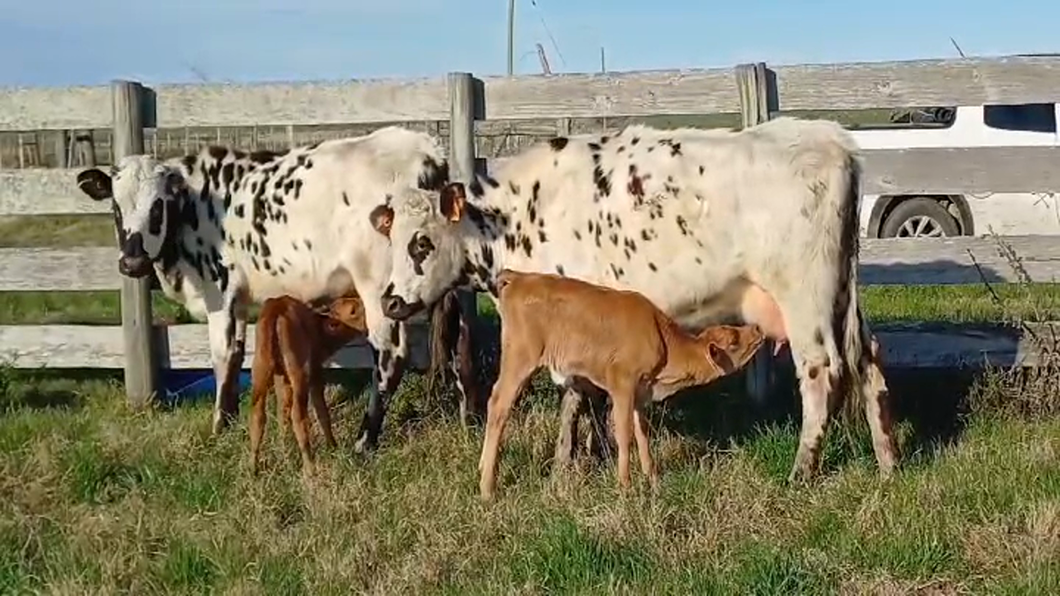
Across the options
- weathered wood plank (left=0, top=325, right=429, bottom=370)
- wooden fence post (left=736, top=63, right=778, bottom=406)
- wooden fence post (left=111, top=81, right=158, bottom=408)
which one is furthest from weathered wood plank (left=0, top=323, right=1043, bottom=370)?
wooden fence post (left=736, top=63, right=778, bottom=406)

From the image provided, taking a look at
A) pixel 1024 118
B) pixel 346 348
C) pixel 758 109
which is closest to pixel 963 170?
pixel 758 109

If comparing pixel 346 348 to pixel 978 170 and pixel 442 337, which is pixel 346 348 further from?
pixel 978 170

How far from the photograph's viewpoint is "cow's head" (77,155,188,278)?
29.1ft

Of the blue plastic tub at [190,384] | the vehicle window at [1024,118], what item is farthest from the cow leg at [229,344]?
the vehicle window at [1024,118]

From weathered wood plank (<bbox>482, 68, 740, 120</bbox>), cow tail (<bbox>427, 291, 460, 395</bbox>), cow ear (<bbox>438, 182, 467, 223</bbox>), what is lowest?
cow tail (<bbox>427, 291, 460, 395</bbox>)

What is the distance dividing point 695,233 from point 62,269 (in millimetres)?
4584

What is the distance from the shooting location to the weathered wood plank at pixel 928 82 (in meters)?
8.65

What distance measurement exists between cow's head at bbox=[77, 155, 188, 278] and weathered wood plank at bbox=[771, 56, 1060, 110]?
3970 mm

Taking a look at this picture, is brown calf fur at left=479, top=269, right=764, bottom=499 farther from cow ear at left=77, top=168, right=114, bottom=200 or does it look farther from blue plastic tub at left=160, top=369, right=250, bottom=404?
cow ear at left=77, top=168, right=114, bottom=200

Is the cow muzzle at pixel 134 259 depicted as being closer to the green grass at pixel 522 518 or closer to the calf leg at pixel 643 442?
the green grass at pixel 522 518

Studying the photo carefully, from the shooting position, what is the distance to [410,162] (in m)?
8.69

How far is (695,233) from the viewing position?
296 inches

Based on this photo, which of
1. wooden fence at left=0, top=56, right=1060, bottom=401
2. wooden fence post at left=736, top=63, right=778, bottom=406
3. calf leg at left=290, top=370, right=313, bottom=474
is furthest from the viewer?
wooden fence post at left=736, top=63, right=778, bottom=406

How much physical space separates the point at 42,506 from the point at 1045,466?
15.9 ft
